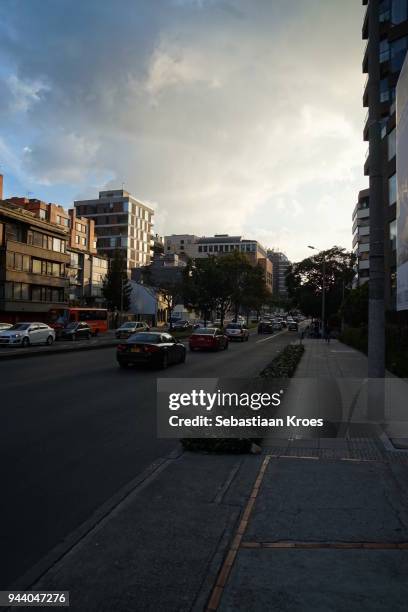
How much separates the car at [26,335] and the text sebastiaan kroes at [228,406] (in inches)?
804

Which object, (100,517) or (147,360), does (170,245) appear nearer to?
(147,360)

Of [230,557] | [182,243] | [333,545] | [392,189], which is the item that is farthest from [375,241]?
[182,243]

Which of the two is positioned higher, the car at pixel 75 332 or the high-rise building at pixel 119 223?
the high-rise building at pixel 119 223

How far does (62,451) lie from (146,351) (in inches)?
399

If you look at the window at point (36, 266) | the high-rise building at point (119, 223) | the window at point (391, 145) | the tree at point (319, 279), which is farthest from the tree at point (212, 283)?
the high-rise building at point (119, 223)

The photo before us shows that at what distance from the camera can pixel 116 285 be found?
71188mm

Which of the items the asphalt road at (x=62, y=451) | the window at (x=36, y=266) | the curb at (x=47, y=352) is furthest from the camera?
the window at (x=36, y=266)

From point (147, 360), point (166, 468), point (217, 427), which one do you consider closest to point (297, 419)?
point (217, 427)

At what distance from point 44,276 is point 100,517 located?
5057 centimetres

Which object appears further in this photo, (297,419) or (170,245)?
(170,245)

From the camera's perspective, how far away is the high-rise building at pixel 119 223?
99500mm

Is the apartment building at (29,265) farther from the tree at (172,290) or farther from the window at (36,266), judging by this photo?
the tree at (172,290)

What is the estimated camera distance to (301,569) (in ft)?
11.7

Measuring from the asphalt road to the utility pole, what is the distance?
12.4 ft
